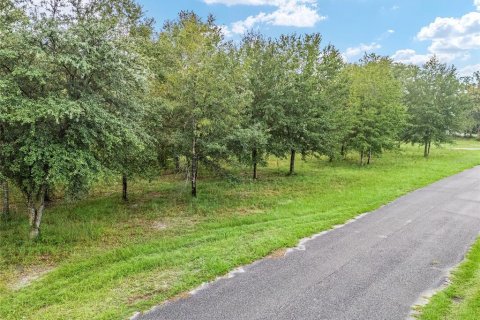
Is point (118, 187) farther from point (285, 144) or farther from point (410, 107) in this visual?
point (410, 107)

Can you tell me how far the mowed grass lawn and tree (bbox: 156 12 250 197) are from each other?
6.54 ft

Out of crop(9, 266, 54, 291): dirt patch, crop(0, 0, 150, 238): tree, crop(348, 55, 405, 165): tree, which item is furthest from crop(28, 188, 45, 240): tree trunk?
crop(348, 55, 405, 165): tree

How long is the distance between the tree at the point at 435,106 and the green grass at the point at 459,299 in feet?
73.1

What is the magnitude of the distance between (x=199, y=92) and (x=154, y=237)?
16.5 feet

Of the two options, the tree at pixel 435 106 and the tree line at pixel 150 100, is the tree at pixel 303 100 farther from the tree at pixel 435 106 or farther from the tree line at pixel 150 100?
the tree at pixel 435 106

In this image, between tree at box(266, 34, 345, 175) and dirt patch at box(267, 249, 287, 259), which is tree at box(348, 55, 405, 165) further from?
dirt patch at box(267, 249, 287, 259)

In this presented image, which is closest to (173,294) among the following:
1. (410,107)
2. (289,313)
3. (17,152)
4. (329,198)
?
(289,313)

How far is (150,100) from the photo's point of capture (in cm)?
1092

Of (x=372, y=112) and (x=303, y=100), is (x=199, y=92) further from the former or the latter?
(x=372, y=112)

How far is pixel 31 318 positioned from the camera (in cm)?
537

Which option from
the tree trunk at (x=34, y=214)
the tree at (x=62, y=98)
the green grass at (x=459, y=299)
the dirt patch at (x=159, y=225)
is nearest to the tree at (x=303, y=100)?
the dirt patch at (x=159, y=225)

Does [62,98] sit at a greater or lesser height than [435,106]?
lesser

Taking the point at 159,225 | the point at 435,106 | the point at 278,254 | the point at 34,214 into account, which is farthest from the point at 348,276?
the point at 435,106

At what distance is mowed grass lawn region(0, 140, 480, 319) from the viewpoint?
19.7 ft
